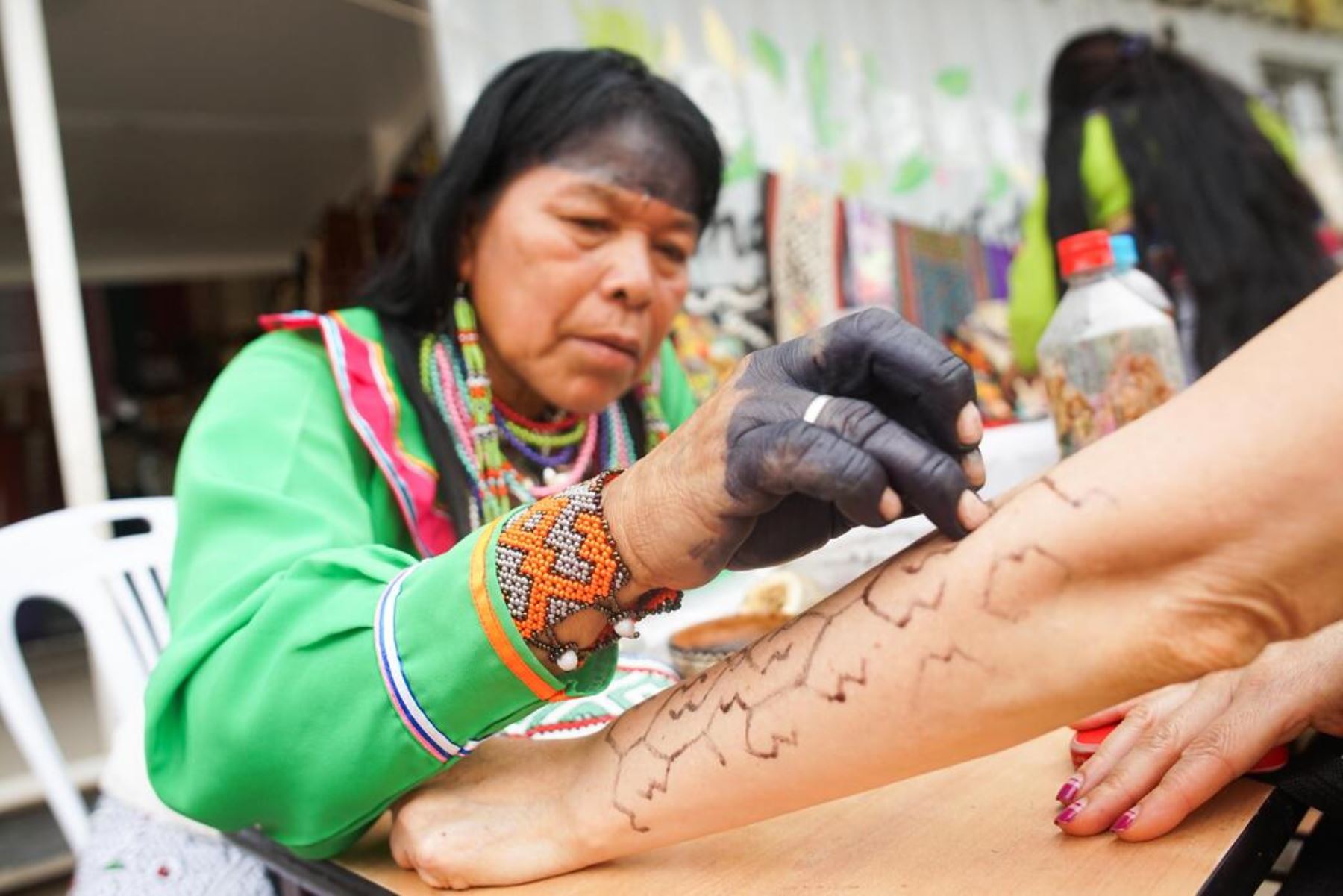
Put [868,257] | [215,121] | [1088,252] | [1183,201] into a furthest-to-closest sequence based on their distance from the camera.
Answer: [215,121] < [868,257] < [1183,201] < [1088,252]

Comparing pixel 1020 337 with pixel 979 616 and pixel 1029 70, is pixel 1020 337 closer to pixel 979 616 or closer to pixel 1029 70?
pixel 979 616

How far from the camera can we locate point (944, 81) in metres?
3.92

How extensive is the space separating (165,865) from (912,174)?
11.0ft

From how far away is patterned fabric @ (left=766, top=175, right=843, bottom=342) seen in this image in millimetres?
3176

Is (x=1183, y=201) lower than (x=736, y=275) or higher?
higher

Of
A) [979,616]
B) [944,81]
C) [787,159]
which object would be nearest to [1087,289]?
[979,616]

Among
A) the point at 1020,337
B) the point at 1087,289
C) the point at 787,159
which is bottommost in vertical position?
the point at 1020,337

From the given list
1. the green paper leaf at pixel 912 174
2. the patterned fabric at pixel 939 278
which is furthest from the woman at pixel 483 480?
the green paper leaf at pixel 912 174

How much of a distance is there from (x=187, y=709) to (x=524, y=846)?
308 millimetres

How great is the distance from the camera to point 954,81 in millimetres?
3959

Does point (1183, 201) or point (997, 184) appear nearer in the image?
point (1183, 201)

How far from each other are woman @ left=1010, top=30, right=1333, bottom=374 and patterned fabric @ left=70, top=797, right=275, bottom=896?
186 cm

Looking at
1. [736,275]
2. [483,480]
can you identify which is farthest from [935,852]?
[736,275]

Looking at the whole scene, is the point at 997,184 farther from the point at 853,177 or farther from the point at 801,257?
the point at 801,257
